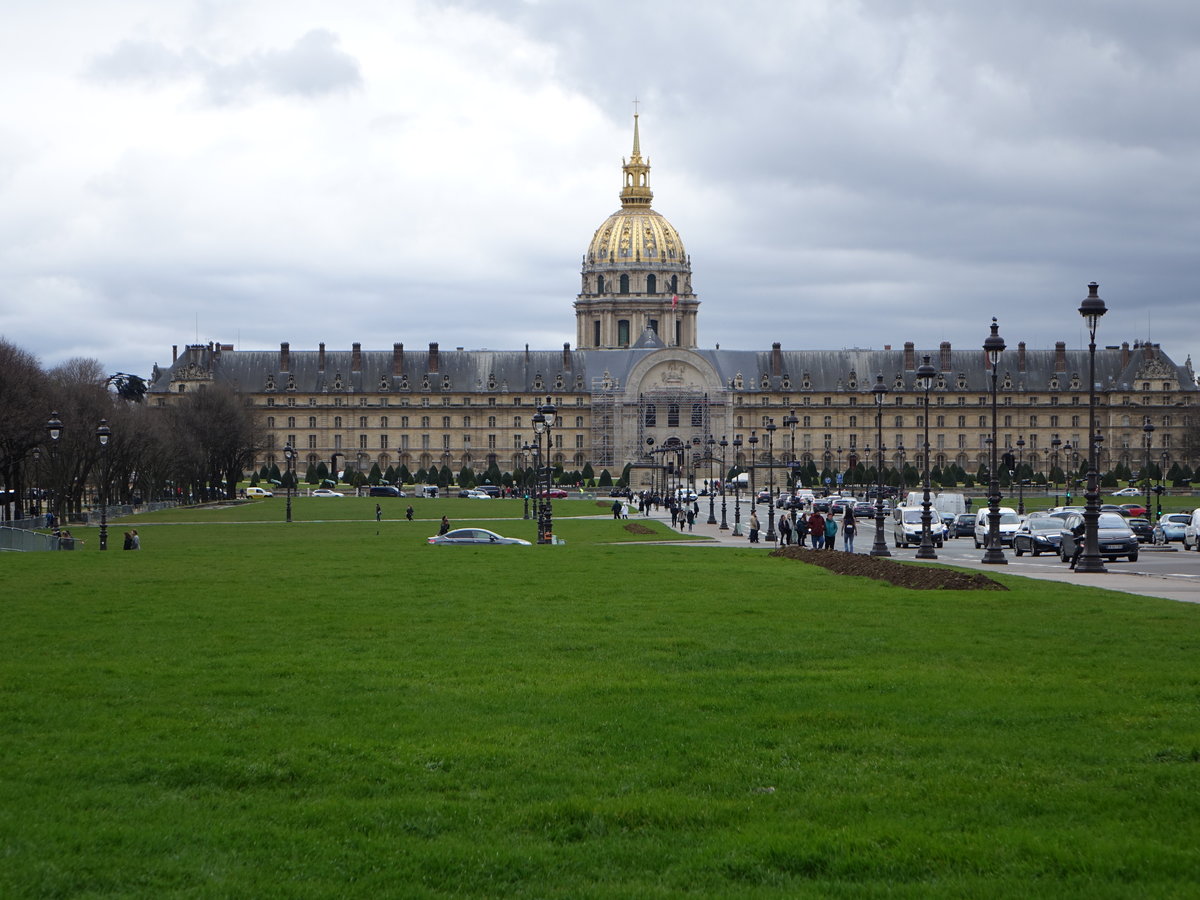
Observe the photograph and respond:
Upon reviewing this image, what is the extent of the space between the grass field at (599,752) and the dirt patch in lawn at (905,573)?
4031 mm

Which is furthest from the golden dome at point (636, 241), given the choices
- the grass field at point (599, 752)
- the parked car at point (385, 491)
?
the grass field at point (599, 752)

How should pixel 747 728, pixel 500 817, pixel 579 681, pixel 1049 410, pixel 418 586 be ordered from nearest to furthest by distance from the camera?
pixel 500 817 < pixel 747 728 < pixel 579 681 < pixel 418 586 < pixel 1049 410

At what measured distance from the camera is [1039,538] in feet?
134

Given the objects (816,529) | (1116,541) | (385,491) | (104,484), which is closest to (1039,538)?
(1116,541)

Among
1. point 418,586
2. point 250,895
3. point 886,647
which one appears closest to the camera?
point 250,895

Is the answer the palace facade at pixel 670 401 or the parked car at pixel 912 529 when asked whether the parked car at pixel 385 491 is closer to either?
the palace facade at pixel 670 401

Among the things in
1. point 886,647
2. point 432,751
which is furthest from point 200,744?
point 886,647

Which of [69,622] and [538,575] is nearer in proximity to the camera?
[69,622]

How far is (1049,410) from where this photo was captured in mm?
147125

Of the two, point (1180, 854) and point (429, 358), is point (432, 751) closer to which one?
point (1180, 854)

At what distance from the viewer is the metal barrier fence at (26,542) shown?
41156mm

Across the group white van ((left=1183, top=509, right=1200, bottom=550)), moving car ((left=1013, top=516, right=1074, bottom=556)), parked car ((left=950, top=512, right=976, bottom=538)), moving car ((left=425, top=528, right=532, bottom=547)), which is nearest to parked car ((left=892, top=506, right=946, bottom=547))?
parked car ((left=950, top=512, right=976, bottom=538))

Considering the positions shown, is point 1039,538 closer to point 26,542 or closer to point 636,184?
point 26,542

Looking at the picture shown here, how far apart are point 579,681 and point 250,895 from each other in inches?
234
